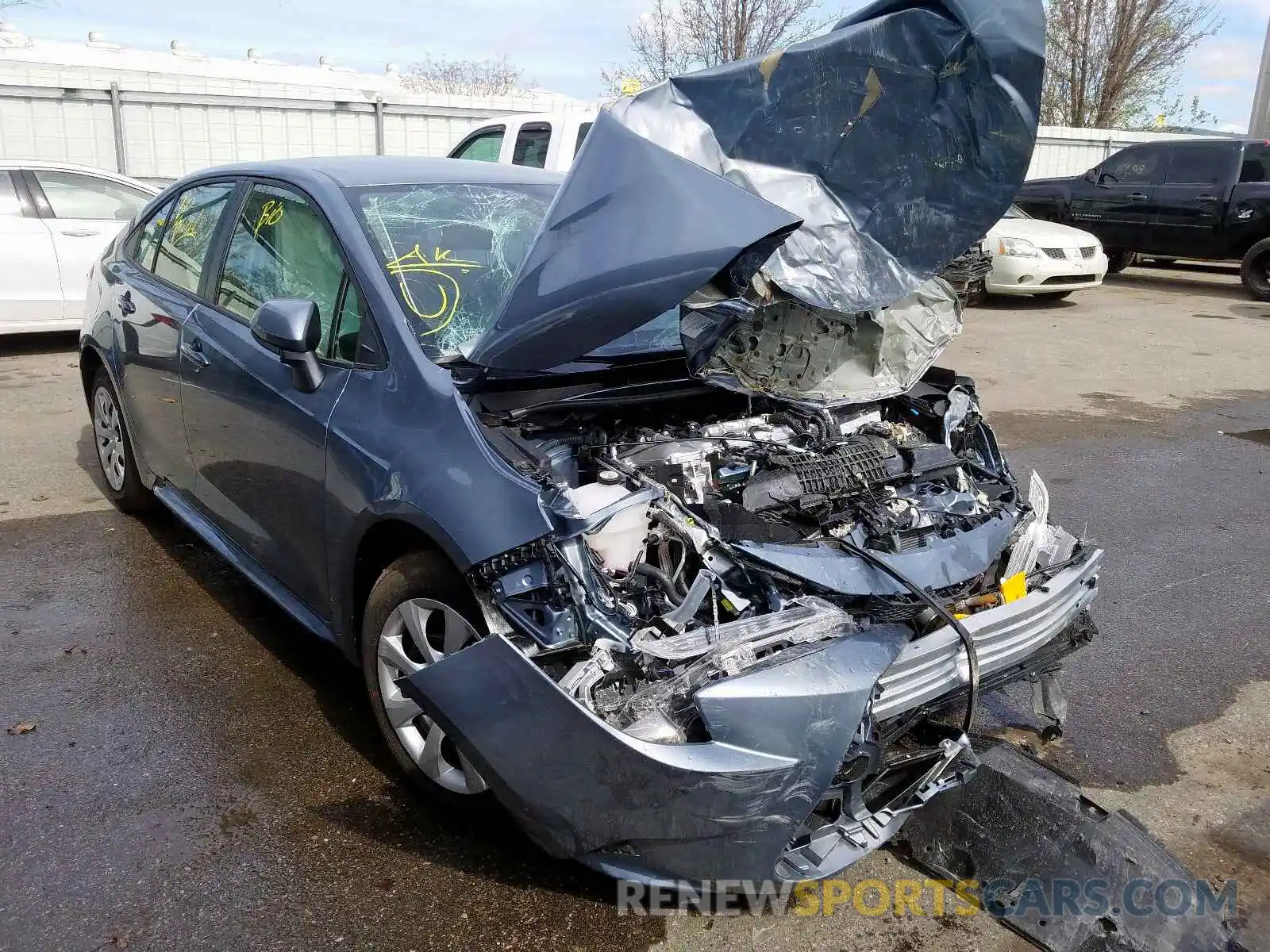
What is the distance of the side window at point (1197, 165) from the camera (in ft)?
46.4

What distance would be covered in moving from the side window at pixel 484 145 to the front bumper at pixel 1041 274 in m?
6.49

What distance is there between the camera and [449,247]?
3457mm

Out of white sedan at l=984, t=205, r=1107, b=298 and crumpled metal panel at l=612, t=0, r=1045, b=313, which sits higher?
crumpled metal panel at l=612, t=0, r=1045, b=313

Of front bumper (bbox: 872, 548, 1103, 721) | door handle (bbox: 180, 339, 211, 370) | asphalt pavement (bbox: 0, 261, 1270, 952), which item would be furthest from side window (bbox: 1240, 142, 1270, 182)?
door handle (bbox: 180, 339, 211, 370)

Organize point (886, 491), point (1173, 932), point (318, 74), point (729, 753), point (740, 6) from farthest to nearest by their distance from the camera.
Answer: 1. point (318, 74)
2. point (740, 6)
3. point (886, 491)
4. point (1173, 932)
5. point (729, 753)

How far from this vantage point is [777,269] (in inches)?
127

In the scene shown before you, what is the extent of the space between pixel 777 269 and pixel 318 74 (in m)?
28.5

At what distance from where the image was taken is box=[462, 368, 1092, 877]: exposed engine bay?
7.82 ft

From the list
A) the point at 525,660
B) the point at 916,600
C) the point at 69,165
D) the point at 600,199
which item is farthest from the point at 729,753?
the point at 69,165

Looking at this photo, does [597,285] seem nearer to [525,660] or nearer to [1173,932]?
[525,660]

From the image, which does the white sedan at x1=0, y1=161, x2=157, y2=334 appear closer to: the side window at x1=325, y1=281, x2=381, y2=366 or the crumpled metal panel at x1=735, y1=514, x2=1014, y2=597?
the side window at x1=325, y1=281, x2=381, y2=366

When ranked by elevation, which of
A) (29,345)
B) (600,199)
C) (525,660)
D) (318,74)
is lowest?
(29,345)

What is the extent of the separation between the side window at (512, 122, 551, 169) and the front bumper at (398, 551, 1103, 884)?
7218 millimetres

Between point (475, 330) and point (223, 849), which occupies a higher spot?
point (475, 330)
